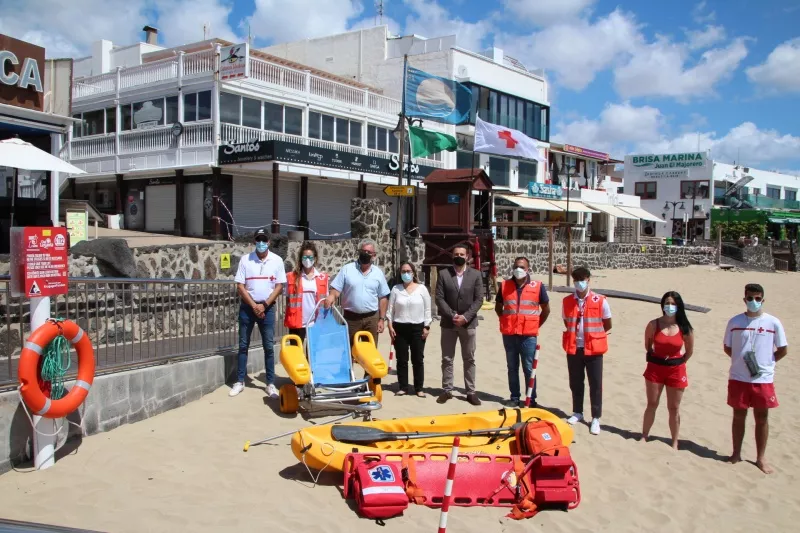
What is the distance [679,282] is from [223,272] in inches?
820

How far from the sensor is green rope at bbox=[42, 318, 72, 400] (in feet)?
18.3

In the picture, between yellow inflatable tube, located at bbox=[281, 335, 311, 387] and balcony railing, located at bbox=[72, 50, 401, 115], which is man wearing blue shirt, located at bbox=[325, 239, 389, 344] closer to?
yellow inflatable tube, located at bbox=[281, 335, 311, 387]

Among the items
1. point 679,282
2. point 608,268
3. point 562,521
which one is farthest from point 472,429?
point 608,268

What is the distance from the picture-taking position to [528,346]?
7.84 m

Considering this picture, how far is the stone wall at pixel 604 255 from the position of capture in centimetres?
2784

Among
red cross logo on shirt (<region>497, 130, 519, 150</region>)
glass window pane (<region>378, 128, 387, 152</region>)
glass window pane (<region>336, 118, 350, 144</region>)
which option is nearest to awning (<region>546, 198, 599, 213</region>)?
red cross logo on shirt (<region>497, 130, 519, 150</region>)

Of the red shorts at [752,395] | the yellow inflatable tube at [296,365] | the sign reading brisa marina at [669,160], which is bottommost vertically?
the red shorts at [752,395]

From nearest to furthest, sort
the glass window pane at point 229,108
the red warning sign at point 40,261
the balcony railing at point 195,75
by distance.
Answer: the red warning sign at point 40,261
the glass window pane at point 229,108
the balcony railing at point 195,75

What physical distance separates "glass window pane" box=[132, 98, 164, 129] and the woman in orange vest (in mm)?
17802

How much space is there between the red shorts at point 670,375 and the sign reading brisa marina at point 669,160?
186ft

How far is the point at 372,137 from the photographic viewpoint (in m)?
28.6

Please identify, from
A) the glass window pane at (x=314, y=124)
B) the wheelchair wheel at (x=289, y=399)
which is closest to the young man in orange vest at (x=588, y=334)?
the wheelchair wheel at (x=289, y=399)

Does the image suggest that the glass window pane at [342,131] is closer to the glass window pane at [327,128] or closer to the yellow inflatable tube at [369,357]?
the glass window pane at [327,128]

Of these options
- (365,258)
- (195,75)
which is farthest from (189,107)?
(365,258)
